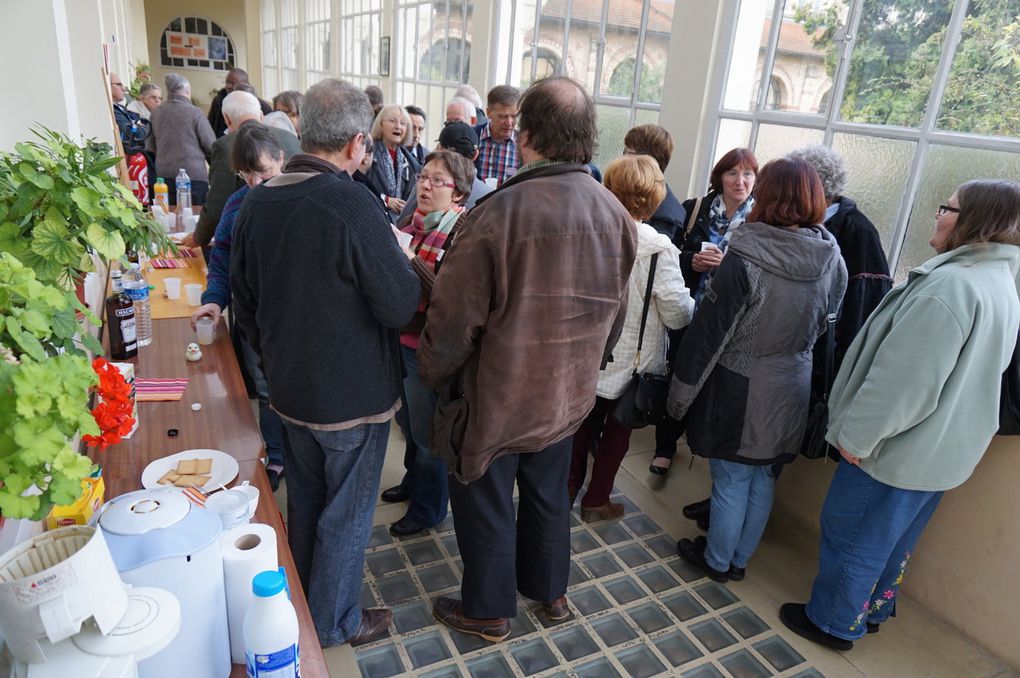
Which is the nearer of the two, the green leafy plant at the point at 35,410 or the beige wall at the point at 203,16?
the green leafy plant at the point at 35,410

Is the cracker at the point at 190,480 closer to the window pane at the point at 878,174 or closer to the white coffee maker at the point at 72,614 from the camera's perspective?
the white coffee maker at the point at 72,614

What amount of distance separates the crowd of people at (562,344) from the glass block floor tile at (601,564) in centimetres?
25

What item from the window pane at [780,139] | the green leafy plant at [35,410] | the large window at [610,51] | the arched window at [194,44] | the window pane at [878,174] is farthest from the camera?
Result: the arched window at [194,44]

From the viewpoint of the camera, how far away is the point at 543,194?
5.16ft

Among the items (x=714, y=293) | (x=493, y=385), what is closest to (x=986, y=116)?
(x=714, y=293)

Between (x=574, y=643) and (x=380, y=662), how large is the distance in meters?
0.63

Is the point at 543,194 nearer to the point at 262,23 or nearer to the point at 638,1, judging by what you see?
the point at 638,1

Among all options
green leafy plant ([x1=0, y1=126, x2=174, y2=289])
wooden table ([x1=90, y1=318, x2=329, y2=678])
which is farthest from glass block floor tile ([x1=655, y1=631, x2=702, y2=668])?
green leafy plant ([x1=0, y1=126, x2=174, y2=289])

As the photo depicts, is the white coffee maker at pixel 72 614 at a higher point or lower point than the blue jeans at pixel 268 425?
higher

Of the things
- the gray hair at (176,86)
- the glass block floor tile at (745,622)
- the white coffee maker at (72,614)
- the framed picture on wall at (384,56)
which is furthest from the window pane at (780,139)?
the framed picture on wall at (384,56)

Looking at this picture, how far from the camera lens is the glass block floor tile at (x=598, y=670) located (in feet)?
6.53

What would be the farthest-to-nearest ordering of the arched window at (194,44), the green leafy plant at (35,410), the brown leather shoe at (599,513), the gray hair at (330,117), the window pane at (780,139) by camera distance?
the arched window at (194,44) < the window pane at (780,139) < the brown leather shoe at (599,513) < the gray hair at (330,117) < the green leafy plant at (35,410)

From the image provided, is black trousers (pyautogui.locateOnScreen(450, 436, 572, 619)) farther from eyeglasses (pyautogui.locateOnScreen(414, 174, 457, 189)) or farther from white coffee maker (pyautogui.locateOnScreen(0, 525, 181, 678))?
white coffee maker (pyautogui.locateOnScreen(0, 525, 181, 678))

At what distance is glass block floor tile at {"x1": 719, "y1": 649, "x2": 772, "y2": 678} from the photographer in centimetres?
205
